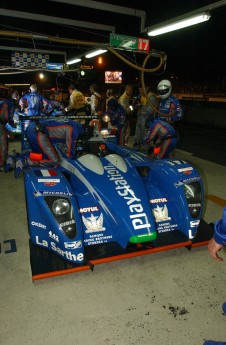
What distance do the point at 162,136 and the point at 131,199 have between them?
2129mm

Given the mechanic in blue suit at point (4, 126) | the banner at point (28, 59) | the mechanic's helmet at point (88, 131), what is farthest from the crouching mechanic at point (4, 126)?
the banner at point (28, 59)

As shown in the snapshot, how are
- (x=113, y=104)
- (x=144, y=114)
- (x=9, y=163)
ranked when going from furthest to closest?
1. (x=144, y=114)
2. (x=113, y=104)
3. (x=9, y=163)

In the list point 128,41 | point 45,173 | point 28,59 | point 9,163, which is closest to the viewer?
point 45,173

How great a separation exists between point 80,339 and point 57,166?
212 centimetres

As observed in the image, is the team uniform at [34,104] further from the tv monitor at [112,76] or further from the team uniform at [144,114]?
the tv monitor at [112,76]

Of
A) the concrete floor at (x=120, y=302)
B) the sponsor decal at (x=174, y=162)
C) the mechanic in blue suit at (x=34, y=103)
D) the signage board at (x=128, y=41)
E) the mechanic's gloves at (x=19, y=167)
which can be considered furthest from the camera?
the signage board at (x=128, y=41)

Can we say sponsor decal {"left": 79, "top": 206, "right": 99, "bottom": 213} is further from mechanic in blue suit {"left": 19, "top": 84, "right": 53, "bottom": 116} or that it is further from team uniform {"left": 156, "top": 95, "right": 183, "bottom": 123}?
mechanic in blue suit {"left": 19, "top": 84, "right": 53, "bottom": 116}

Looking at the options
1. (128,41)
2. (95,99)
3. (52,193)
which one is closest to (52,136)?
(52,193)

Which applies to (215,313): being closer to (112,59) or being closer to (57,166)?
(57,166)

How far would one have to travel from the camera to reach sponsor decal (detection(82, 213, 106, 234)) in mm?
2731

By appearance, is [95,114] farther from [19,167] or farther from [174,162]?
[174,162]

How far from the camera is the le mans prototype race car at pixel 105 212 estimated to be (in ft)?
8.14

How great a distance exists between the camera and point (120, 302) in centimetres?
228

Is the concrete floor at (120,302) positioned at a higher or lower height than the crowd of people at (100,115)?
lower
